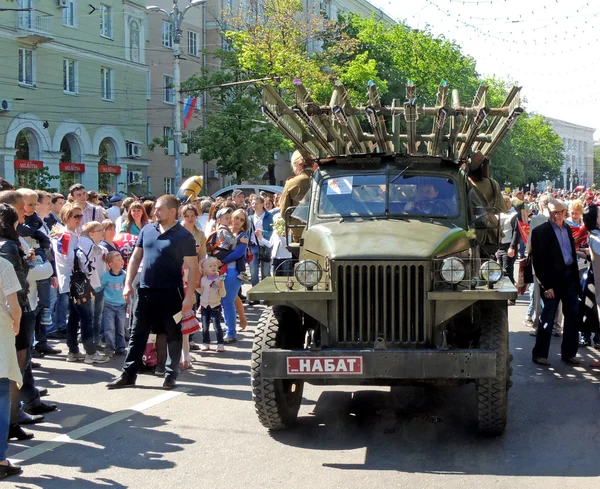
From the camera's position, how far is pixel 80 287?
33.4ft

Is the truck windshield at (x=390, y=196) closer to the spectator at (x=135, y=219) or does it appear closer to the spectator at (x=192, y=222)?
the spectator at (x=192, y=222)

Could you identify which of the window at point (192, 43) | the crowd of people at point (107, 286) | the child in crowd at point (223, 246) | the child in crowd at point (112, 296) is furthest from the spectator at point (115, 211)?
the window at point (192, 43)

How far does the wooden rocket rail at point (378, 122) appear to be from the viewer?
320 inches

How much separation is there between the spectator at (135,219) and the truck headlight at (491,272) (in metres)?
6.31

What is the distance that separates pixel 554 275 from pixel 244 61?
28361 millimetres

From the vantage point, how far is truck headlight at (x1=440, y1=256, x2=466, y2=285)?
6.53 meters

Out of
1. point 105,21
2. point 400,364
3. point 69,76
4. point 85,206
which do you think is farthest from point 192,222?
point 105,21

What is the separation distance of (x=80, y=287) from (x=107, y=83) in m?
31.4

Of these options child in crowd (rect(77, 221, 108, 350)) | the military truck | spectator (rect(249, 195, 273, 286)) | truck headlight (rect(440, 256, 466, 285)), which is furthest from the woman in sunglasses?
spectator (rect(249, 195, 273, 286))

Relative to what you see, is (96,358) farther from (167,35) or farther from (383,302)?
(167,35)

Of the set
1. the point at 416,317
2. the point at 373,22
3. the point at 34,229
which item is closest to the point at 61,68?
the point at 373,22

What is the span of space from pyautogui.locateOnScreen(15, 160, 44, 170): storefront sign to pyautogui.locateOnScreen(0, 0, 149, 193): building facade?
3 centimetres

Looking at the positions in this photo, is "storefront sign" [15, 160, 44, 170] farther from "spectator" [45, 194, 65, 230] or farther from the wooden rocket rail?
the wooden rocket rail

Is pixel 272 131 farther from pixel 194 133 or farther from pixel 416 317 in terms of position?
pixel 416 317
